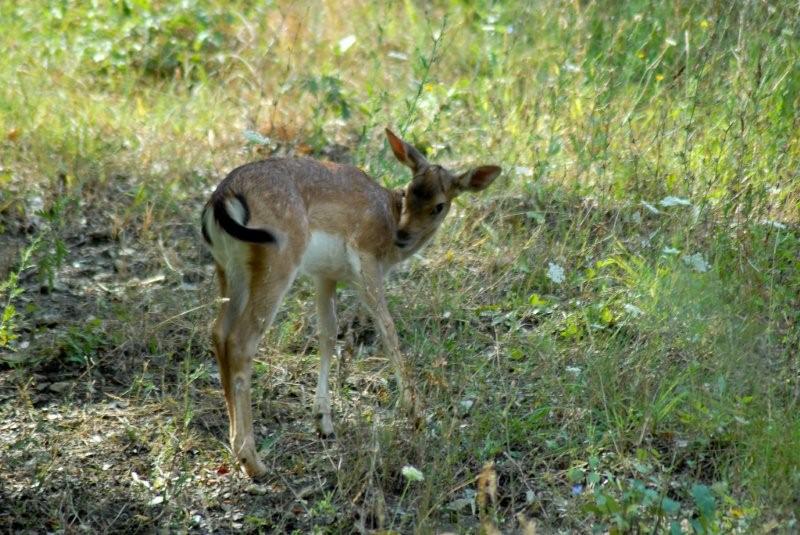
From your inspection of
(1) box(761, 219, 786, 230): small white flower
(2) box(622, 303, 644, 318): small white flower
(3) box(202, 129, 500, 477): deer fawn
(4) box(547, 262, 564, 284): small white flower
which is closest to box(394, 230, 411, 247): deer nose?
(3) box(202, 129, 500, 477): deer fawn

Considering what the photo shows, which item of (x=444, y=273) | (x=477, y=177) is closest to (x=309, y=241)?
(x=477, y=177)

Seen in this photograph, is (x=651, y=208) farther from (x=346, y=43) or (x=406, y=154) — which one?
(x=346, y=43)

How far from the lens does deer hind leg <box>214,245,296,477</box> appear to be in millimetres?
5473

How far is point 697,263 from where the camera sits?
6.49 metres

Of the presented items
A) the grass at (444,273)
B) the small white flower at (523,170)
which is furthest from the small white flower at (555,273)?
the small white flower at (523,170)

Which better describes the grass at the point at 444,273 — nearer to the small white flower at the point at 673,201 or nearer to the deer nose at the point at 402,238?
the small white flower at the point at 673,201

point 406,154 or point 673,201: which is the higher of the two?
point 406,154

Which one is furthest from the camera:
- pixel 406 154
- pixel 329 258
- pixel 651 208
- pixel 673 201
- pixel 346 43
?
pixel 346 43

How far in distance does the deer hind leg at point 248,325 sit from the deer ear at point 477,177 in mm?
1426

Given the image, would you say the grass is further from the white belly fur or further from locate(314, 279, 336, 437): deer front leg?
the white belly fur

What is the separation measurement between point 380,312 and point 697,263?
5.64ft

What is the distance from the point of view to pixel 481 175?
6.66m

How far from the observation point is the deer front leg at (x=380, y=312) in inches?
226

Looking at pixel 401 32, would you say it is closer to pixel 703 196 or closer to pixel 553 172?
pixel 553 172
